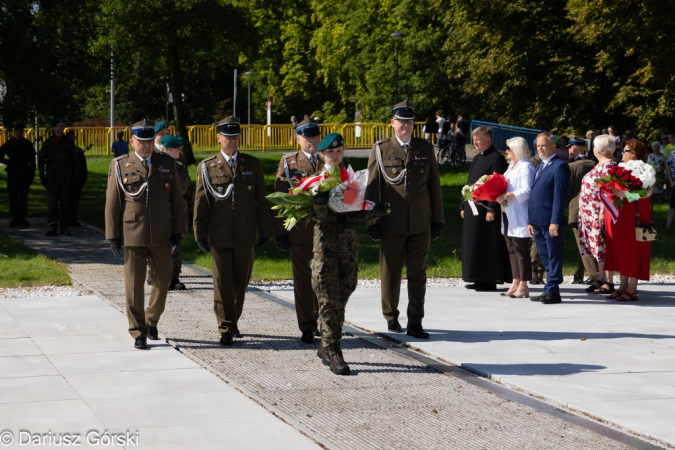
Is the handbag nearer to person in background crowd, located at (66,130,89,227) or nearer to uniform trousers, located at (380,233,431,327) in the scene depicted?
uniform trousers, located at (380,233,431,327)

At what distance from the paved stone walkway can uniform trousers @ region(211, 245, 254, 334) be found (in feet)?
0.81

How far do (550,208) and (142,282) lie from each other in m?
4.86

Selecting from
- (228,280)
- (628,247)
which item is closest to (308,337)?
(228,280)

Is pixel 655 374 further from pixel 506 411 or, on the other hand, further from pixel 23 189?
pixel 23 189

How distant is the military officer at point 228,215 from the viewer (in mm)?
9289

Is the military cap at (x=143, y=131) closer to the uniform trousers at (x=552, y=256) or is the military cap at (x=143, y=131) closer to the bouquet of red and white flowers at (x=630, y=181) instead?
the uniform trousers at (x=552, y=256)

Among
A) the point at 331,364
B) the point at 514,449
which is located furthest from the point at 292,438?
the point at 331,364

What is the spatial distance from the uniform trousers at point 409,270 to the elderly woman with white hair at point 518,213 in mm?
2448

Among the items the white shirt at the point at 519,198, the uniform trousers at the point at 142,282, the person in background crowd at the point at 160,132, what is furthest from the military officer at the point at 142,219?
the white shirt at the point at 519,198

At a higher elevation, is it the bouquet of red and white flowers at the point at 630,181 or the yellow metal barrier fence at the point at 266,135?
the yellow metal barrier fence at the point at 266,135

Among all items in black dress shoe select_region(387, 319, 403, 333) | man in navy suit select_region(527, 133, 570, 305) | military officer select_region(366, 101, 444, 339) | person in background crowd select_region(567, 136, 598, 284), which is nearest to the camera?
military officer select_region(366, 101, 444, 339)

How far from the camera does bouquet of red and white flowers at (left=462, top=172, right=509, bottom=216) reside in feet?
39.4

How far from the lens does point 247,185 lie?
943cm

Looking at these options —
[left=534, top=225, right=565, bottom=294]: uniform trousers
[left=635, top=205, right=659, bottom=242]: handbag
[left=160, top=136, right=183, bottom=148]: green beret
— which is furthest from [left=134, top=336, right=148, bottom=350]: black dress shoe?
[left=635, top=205, right=659, bottom=242]: handbag
